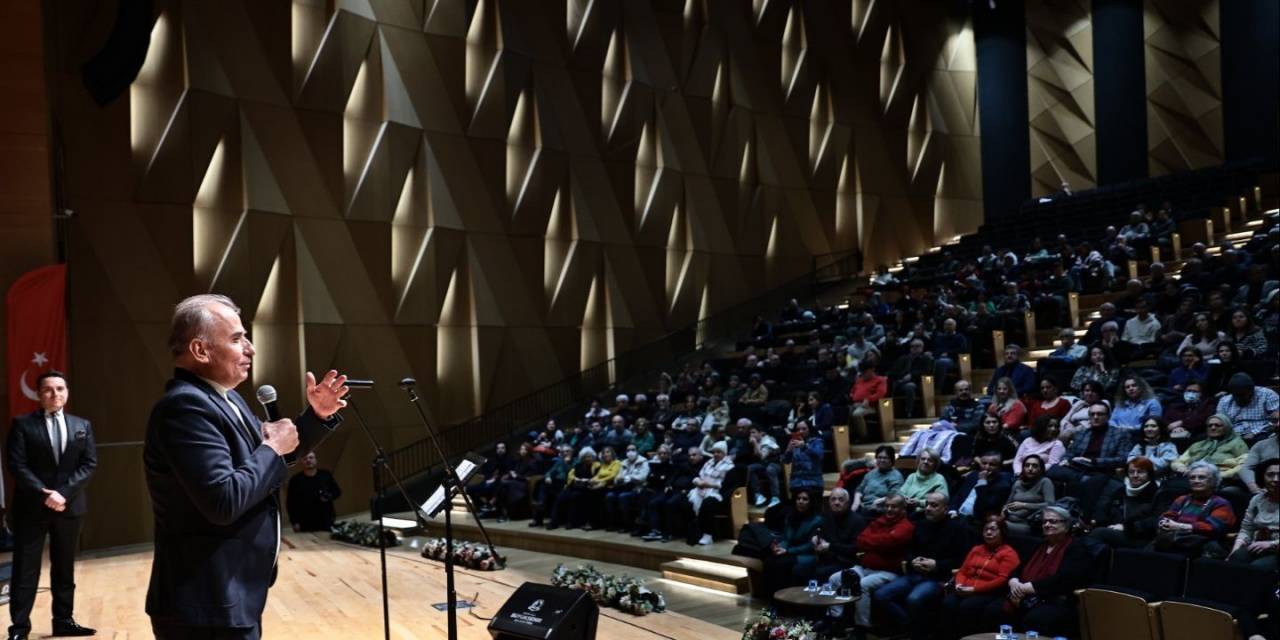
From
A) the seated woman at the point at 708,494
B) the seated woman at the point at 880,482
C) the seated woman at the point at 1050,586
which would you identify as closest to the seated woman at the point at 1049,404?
the seated woman at the point at 880,482

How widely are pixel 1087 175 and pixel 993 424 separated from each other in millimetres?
15111

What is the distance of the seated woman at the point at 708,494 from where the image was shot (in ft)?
28.1

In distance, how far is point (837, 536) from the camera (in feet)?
21.8

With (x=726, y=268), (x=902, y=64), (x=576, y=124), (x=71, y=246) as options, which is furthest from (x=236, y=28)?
(x=902, y=64)

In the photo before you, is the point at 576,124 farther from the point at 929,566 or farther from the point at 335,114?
the point at 929,566

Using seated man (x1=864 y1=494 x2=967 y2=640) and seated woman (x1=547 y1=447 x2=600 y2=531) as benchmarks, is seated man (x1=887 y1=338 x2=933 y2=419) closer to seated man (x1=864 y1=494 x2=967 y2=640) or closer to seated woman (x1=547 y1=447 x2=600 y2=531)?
seated woman (x1=547 y1=447 x2=600 y2=531)

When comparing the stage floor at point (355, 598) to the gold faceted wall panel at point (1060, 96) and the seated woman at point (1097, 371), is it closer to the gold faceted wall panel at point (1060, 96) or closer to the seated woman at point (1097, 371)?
the seated woman at point (1097, 371)

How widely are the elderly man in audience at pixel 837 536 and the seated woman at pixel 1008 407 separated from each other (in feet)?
6.24

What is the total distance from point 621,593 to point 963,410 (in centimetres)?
426

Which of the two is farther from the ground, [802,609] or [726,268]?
[726,268]

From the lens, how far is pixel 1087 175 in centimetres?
2069

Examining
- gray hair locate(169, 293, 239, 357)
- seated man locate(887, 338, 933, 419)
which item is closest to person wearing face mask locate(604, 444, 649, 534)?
seated man locate(887, 338, 933, 419)

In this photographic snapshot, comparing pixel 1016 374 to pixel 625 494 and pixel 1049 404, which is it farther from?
pixel 625 494

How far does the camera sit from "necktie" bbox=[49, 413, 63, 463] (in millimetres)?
4910
